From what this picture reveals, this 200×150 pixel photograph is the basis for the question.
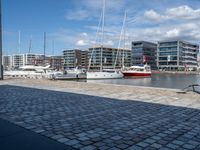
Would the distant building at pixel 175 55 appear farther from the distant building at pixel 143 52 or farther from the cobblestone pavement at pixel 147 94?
the cobblestone pavement at pixel 147 94

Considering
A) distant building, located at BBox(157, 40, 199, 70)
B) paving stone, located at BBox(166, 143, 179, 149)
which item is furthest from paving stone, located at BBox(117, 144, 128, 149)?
distant building, located at BBox(157, 40, 199, 70)

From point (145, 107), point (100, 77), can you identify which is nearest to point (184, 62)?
point (100, 77)

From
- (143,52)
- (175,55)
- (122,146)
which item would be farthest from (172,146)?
(143,52)

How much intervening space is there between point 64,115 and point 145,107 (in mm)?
3063

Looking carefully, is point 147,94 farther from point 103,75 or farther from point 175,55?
point 175,55

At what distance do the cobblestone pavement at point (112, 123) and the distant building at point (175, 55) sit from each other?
142098mm

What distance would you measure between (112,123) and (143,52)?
146576mm

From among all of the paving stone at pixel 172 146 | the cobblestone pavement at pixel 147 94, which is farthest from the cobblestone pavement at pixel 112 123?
the cobblestone pavement at pixel 147 94

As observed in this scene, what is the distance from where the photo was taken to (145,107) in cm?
889

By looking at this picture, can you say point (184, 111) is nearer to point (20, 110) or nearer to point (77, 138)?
point (77, 138)

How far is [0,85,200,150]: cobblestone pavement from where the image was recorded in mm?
4988

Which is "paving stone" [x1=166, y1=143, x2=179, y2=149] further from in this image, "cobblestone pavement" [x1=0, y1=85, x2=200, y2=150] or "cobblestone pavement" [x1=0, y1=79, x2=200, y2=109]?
"cobblestone pavement" [x1=0, y1=79, x2=200, y2=109]

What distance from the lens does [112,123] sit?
655cm

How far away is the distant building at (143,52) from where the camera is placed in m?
150
